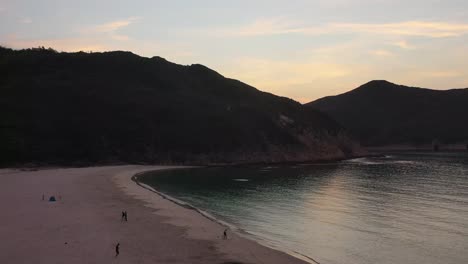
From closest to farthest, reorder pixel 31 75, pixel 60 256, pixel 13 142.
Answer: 1. pixel 60 256
2. pixel 13 142
3. pixel 31 75

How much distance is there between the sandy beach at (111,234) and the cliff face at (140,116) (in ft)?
196

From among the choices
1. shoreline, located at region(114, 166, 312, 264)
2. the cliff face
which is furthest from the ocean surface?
the cliff face

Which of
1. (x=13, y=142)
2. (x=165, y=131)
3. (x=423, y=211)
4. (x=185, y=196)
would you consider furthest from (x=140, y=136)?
(x=423, y=211)

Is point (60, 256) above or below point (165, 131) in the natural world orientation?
below

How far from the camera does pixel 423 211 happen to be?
4150cm

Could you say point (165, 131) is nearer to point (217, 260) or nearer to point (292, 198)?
point (292, 198)

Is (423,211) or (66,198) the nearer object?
(423,211)

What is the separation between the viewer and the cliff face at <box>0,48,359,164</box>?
104625 mm

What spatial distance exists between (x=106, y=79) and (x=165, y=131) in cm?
3095

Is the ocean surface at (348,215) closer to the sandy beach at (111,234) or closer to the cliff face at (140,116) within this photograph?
the sandy beach at (111,234)

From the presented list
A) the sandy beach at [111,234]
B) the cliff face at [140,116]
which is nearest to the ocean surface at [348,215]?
the sandy beach at [111,234]

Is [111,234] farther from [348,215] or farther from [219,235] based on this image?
[348,215]

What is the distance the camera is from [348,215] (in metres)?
39.2

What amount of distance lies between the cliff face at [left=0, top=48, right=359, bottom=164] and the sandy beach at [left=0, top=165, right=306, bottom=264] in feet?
196
